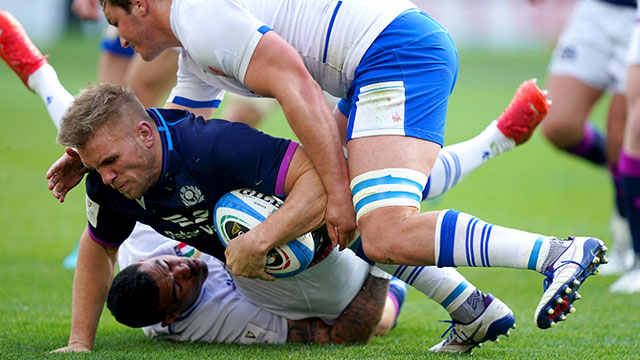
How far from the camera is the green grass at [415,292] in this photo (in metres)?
3.32

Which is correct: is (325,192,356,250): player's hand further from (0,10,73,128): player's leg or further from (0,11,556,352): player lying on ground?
(0,10,73,128): player's leg

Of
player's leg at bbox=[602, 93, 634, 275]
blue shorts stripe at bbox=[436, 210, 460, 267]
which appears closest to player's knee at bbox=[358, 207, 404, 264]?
blue shorts stripe at bbox=[436, 210, 460, 267]

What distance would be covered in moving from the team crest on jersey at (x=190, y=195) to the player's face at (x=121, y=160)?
13cm

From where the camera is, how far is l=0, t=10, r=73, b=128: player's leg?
4160 millimetres

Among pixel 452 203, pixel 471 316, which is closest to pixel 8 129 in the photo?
pixel 452 203

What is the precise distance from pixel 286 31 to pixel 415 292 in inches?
87.2

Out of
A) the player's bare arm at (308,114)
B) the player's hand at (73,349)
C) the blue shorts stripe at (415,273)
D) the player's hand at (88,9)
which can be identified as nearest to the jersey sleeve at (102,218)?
the player's hand at (73,349)

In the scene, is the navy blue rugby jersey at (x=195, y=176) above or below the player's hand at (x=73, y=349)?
above

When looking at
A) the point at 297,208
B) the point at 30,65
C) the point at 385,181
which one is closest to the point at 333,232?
the point at 297,208

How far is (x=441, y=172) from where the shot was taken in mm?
3918

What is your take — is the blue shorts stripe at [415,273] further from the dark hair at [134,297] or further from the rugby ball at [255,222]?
the dark hair at [134,297]

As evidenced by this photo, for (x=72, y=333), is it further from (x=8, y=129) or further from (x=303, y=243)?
(x=8, y=129)

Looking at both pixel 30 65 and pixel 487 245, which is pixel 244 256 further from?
pixel 30 65

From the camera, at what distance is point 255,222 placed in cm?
303
